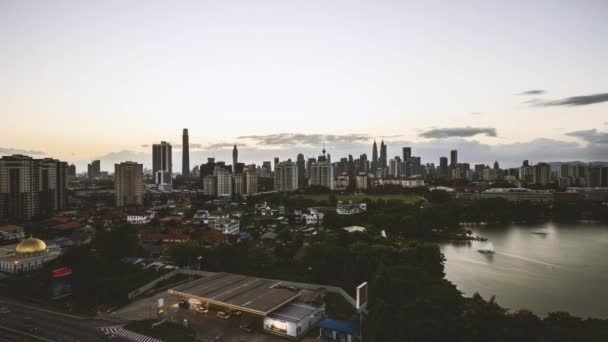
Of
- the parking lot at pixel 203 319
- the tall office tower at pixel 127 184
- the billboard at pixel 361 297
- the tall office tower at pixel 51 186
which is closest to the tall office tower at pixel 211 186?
the tall office tower at pixel 127 184

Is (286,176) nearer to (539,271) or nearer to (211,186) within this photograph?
(211,186)

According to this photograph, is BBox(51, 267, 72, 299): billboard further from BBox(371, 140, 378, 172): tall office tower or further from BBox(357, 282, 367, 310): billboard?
BBox(371, 140, 378, 172): tall office tower

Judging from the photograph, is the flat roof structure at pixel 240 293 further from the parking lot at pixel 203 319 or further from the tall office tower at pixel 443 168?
the tall office tower at pixel 443 168

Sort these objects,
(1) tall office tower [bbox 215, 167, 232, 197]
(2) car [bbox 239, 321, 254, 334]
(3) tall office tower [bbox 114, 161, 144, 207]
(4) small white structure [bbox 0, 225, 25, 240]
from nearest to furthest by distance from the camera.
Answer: (2) car [bbox 239, 321, 254, 334] → (4) small white structure [bbox 0, 225, 25, 240] → (3) tall office tower [bbox 114, 161, 144, 207] → (1) tall office tower [bbox 215, 167, 232, 197]

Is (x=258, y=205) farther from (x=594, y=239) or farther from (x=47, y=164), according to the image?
(x=594, y=239)

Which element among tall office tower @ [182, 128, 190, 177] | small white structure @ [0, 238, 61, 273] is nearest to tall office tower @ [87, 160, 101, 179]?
tall office tower @ [182, 128, 190, 177]

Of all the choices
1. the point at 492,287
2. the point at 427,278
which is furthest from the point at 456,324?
the point at 492,287

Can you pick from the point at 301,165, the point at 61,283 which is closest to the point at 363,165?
the point at 301,165
